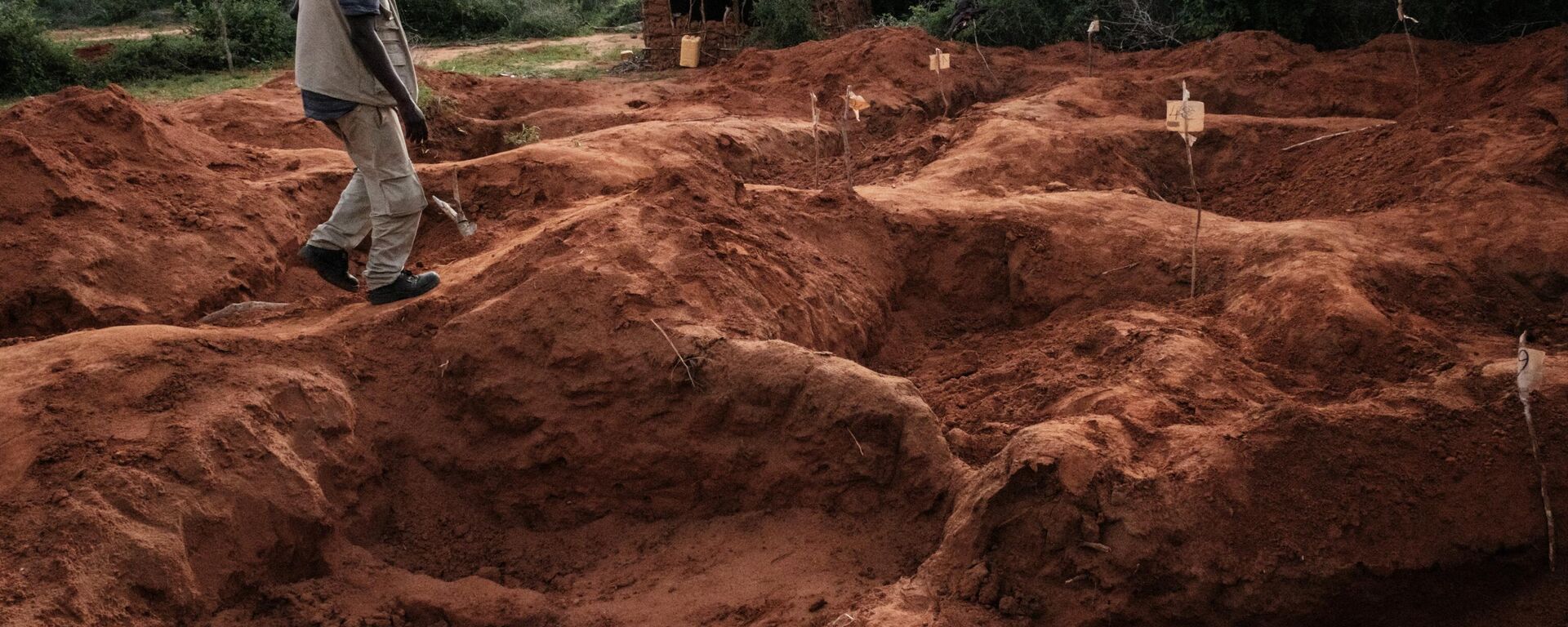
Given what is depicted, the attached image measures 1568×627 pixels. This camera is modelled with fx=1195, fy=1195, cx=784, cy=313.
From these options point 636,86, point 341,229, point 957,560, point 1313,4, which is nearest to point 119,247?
point 341,229

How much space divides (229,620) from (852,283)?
3.08 m

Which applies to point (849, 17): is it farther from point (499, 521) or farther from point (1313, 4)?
point (499, 521)

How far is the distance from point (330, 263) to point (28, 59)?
33.3ft

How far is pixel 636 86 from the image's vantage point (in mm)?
12047

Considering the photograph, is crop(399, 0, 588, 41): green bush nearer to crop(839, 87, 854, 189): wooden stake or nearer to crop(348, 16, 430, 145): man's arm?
crop(839, 87, 854, 189): wooden stake

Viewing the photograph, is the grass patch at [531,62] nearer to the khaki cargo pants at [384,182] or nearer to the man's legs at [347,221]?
the man's legs at [347,221]

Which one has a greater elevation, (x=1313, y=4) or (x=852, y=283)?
(x=1313, y=4)

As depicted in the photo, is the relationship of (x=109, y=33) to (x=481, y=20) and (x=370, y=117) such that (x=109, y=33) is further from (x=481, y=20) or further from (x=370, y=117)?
(x=370, y=117)

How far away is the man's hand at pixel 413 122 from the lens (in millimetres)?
4613

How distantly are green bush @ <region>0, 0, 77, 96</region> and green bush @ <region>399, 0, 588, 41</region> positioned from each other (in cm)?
544

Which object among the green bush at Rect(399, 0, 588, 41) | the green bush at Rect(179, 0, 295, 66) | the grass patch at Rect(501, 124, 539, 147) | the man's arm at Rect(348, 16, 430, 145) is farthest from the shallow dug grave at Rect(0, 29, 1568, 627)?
the green bush at Rect(399, 0, 588, 41)

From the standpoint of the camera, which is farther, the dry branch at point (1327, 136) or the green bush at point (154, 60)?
the green bush at point (154, 60)

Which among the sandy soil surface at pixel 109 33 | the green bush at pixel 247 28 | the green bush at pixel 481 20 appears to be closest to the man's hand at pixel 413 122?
the green bush at pixel 247 28

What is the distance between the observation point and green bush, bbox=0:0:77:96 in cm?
1255
